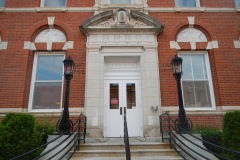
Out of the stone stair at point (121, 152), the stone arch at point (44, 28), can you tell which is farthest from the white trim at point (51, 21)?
the stone stair at point (121, 152)

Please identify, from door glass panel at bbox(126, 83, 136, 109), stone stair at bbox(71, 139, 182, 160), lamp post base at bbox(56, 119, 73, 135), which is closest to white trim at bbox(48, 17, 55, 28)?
door glass panel at bbox(126, 83, 136, 109)

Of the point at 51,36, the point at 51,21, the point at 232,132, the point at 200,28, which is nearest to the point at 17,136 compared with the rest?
the point at 51,36

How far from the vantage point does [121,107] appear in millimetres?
8453

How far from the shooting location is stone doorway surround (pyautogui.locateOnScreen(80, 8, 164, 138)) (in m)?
8.55

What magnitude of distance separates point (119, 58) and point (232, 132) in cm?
519

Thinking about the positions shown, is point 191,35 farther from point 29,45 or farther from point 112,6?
point 29,45

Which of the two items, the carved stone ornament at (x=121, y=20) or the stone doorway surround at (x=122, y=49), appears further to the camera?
the carved stone ornament at (x=121, y=20)

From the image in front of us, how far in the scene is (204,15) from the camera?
10.1 m

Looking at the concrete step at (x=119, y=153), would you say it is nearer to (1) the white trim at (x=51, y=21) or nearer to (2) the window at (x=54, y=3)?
(1) the white trim at (x=51, y=21)

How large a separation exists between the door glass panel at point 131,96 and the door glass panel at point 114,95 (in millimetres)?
459

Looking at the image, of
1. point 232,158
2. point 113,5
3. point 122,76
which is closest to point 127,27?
point 113,5

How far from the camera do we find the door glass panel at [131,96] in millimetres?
9016

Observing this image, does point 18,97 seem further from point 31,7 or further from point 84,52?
point 31,7

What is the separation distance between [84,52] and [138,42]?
2.33m
